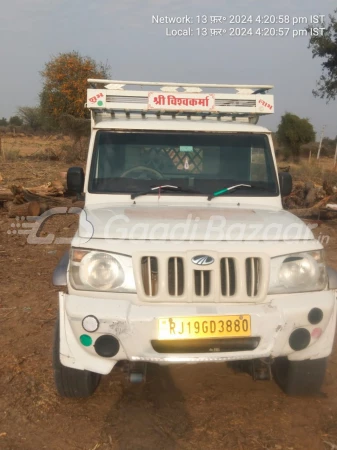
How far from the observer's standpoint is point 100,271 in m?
3.54

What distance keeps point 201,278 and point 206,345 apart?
16.2 inches

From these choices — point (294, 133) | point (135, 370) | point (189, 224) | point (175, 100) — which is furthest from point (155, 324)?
point (294, 133)

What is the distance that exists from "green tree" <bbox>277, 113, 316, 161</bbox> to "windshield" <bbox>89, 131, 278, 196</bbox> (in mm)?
33636

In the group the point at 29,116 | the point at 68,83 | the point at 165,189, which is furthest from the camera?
the point at 29,116

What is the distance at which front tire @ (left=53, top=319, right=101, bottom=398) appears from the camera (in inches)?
148

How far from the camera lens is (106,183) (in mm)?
4754

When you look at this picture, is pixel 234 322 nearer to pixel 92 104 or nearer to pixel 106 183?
pixel 106 183

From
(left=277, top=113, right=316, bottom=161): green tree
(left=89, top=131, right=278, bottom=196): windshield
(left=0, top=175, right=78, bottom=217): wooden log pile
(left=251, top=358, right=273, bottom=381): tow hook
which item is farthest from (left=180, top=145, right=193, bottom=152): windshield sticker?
(left=277, top=113, right=316, bottom=161): green tree

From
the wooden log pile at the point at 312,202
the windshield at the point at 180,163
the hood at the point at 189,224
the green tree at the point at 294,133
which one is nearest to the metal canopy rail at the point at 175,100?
the windshield at the point at 180,163

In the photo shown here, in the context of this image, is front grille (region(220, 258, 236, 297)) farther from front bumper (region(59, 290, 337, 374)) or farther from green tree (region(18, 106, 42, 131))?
green tree (region(18, 106, 42, 131))

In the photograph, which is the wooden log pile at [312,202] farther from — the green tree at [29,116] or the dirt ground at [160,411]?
the green tree at [29,116]

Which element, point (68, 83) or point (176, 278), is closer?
point (176, 278)

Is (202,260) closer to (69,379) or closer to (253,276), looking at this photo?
(253,276)

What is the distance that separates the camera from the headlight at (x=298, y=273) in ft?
11.6
